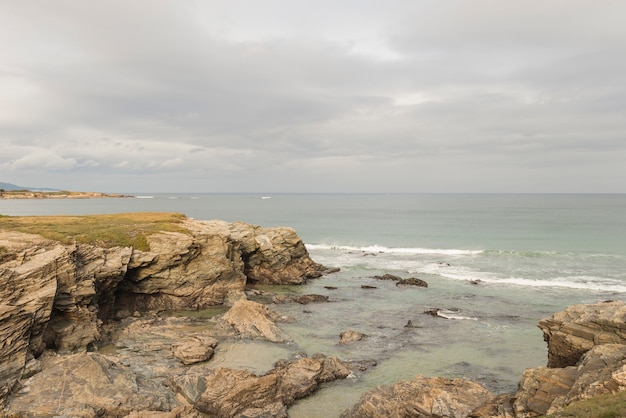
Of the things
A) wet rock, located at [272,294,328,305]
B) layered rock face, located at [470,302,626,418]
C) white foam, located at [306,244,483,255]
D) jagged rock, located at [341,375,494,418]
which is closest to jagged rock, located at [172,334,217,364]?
jagged rock, located at [341,375,494,418]

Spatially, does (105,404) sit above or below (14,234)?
below

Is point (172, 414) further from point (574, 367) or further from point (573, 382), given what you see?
point (574, 367)

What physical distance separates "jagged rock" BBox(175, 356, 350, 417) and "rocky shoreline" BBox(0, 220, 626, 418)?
57mm

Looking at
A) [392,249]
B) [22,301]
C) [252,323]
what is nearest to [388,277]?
[252,323]

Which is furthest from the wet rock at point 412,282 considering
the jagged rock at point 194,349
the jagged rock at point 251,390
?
the jagged rock at point 251,390

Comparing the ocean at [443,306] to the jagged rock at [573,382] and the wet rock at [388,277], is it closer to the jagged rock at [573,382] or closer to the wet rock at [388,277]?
the wet rock at [388,277]

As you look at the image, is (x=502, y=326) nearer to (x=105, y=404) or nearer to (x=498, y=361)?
(x=498, y=361)

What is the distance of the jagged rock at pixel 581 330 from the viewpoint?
1791cm

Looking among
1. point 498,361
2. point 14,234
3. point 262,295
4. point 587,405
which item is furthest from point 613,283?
point 14,234

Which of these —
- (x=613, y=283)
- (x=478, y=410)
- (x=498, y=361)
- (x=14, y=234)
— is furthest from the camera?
(x=613, y=283)

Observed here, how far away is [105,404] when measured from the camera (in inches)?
737

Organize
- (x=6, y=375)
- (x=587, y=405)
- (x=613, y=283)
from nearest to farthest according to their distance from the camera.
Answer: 1. (x=587, y=405)
2. (x=6, y=375)
3. (x=613, y=283)

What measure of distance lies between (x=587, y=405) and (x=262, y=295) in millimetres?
37020

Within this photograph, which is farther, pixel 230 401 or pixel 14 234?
pixel 14 234
